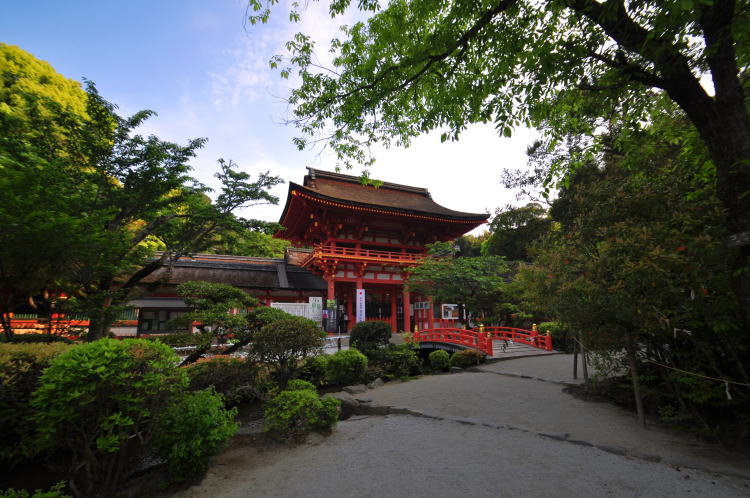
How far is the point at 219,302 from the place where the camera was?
7164mm

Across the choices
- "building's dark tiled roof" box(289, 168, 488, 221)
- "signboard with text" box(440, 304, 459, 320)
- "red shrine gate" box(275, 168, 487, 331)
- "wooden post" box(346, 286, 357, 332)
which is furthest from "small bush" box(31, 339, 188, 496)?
"building's dark tiled roof" box(289, 168, 488, 221)

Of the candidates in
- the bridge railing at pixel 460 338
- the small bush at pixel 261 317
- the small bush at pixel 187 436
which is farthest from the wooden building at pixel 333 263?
the small bush at pixel 187 436

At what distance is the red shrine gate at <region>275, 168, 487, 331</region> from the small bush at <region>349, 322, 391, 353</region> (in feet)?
14.6

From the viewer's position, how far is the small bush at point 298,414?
4820 mm

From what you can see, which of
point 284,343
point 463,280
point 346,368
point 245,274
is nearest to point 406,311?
point 463,280

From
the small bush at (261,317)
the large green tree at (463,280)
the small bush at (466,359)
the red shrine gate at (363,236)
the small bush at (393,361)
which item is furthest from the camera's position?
the red shrine gate at (363,236)

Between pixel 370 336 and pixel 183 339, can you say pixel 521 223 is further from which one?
pixel 183 339

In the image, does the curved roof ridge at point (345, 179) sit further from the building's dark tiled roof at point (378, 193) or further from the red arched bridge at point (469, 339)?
the red arched bridge at point (469, 339)

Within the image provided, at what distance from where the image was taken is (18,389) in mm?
3602

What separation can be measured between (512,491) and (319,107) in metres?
5.20

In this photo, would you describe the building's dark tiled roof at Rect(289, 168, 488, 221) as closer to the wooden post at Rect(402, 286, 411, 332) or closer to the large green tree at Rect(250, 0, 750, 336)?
the wooden post at Rect(402, 286, 411, 332)

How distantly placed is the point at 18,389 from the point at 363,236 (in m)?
15.2

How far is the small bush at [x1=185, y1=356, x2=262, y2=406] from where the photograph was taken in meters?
6.18

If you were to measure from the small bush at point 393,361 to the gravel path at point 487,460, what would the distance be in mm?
4214
